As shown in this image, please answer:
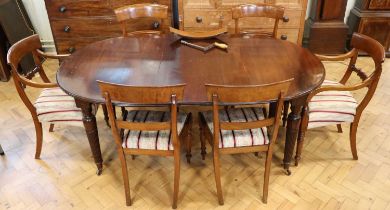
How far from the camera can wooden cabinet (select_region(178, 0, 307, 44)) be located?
3.02 metres

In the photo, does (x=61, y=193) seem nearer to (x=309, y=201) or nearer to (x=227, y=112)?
(x=227, y=112)

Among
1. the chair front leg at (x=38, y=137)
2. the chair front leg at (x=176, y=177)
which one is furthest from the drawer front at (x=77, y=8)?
the chair front leg at (x=176, y=177)

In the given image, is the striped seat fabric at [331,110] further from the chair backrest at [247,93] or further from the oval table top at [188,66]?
the chair backrest at [247,93]

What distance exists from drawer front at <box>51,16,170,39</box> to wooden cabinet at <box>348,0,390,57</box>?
2084 mm

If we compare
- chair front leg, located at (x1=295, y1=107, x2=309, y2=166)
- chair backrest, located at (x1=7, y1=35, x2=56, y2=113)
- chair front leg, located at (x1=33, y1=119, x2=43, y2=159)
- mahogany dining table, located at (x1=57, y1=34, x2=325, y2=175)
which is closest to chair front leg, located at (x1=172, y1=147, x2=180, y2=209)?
mahogany dining table, located at (x1=57, y1=34, x2=325, y2=175)

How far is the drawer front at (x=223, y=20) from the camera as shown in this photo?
10.00ft

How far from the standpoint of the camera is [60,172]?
225 centimetres

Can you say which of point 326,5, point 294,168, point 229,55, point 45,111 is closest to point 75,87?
point 45,111

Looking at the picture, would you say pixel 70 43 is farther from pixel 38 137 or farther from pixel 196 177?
pixel 196 177

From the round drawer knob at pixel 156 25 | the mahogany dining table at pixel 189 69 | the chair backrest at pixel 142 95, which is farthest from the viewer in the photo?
the round drawer knob at pixel 156 25

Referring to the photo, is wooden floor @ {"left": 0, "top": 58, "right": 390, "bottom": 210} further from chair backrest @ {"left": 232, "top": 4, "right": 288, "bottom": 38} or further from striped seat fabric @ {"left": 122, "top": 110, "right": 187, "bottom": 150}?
chair backrest @ {"left": 232, "top": 4, "right": 288, "bottom": 38}

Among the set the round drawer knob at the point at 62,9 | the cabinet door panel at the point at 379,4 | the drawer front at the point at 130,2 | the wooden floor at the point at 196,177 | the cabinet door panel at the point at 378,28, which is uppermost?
the drawer front at the point at 130,2

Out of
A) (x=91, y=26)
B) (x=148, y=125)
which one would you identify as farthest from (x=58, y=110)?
(x=91, y=26)

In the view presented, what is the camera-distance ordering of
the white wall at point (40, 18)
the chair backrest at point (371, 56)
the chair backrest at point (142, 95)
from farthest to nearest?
the white wall at point (40, 18)
the chair backrest at point (371, 56)
the chair backrest at point (142, 95)
